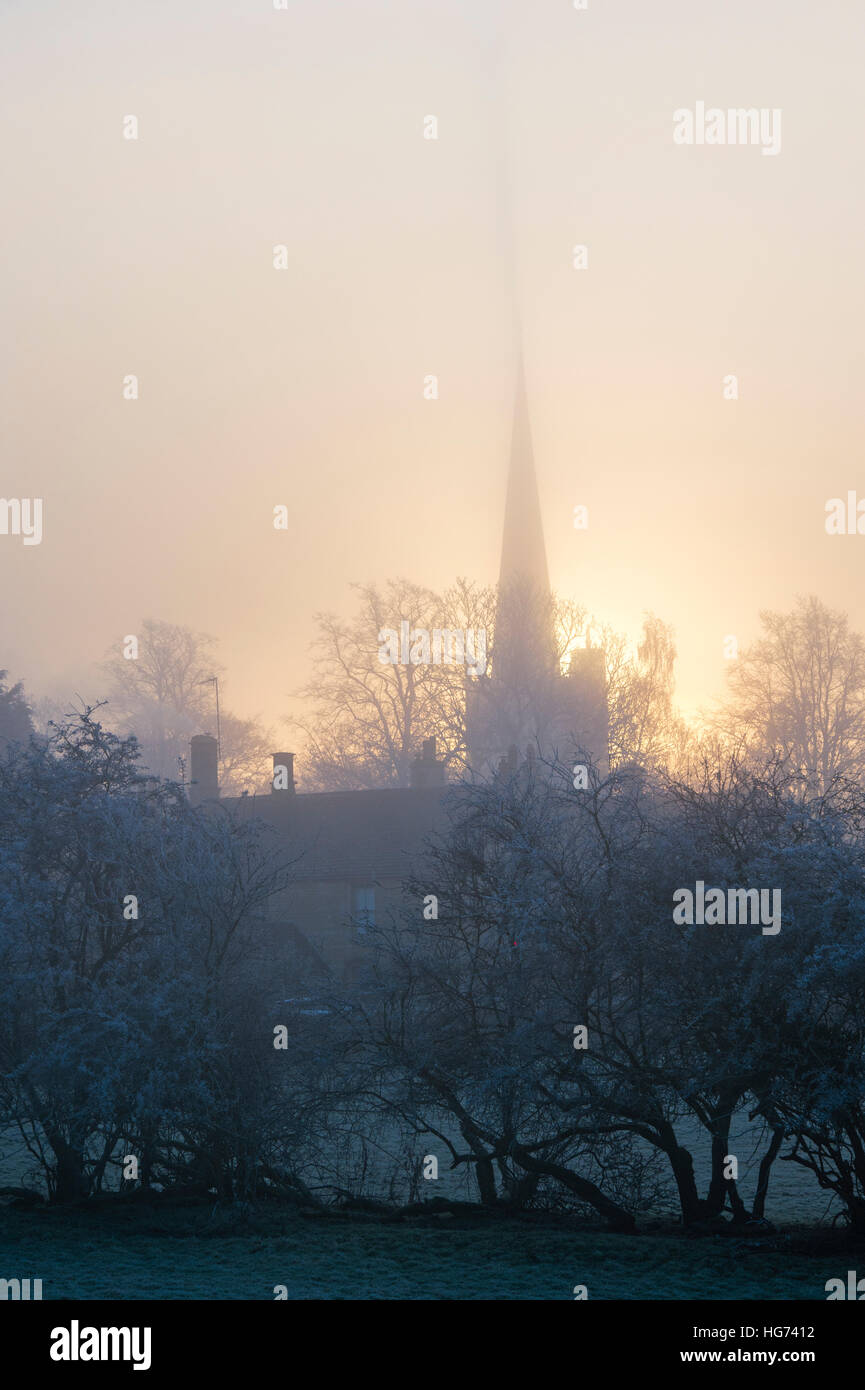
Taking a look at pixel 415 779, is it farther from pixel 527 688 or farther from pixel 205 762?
pixel 527 688

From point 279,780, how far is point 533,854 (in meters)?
31.3

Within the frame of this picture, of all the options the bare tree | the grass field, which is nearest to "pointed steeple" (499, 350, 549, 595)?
the bare tree

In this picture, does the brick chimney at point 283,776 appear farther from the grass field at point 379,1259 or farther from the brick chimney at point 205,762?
the grass field at point 379,1259

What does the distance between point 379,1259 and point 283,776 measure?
3281 centimetres

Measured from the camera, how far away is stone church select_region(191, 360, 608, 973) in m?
42.8

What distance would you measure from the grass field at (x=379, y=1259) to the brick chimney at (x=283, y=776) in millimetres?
30141

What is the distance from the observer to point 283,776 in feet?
154

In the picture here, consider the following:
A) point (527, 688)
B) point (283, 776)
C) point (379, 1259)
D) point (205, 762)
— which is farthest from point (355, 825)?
point (379, 1259)

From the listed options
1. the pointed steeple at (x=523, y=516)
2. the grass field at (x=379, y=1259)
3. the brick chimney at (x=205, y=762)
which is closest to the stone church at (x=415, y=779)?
the brick chimney at (x=205, y=762)

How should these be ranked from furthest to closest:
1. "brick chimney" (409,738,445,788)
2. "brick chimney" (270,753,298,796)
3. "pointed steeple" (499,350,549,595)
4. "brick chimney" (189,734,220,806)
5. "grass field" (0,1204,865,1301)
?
"pointed steeple" (499,350,549,595) < "brick chimney" (409,738,445,788) < "brick chimney" (189,734,220,806) < "brick chimney" (270,753,298,796) < "grass field" (0,1204,865,1301)

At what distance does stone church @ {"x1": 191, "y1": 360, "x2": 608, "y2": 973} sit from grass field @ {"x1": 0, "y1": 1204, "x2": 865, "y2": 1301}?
330cm

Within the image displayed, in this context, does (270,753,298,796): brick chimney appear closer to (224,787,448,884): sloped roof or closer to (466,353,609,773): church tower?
(224,787,448,884): sloped roof
